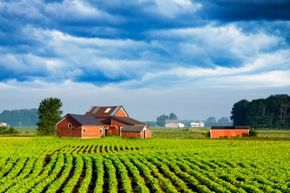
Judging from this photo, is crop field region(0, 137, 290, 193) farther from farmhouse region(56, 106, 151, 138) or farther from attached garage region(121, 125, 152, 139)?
attached garage region(121, 125, 152, 139)

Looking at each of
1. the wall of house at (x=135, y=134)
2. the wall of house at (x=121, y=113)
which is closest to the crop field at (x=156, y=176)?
the wall of house at (x=135, y=134)

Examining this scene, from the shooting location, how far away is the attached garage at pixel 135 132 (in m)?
81.8

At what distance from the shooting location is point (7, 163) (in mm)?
34500

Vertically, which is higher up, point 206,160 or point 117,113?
point 117,113

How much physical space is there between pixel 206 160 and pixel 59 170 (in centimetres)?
1239

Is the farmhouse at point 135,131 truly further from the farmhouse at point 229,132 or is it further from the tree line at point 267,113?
the tree line at point 267,113

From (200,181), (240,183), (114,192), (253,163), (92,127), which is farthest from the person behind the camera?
(92,127)

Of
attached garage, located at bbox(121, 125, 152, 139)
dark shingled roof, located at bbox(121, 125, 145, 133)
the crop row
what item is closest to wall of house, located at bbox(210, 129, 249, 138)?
attached garage, located at bbox(121, 125, 152, 139)

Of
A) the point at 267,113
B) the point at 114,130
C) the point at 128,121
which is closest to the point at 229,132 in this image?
the point at 128,121

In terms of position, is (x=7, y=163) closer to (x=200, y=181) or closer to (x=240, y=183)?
(x=200, y=181)

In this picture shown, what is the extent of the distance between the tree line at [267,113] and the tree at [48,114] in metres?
102

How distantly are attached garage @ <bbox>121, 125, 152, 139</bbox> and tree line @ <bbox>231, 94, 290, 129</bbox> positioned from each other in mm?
98656

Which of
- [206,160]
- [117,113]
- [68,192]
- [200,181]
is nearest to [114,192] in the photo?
[68,192]

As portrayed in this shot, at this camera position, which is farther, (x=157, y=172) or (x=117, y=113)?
(x=117, y=113)
